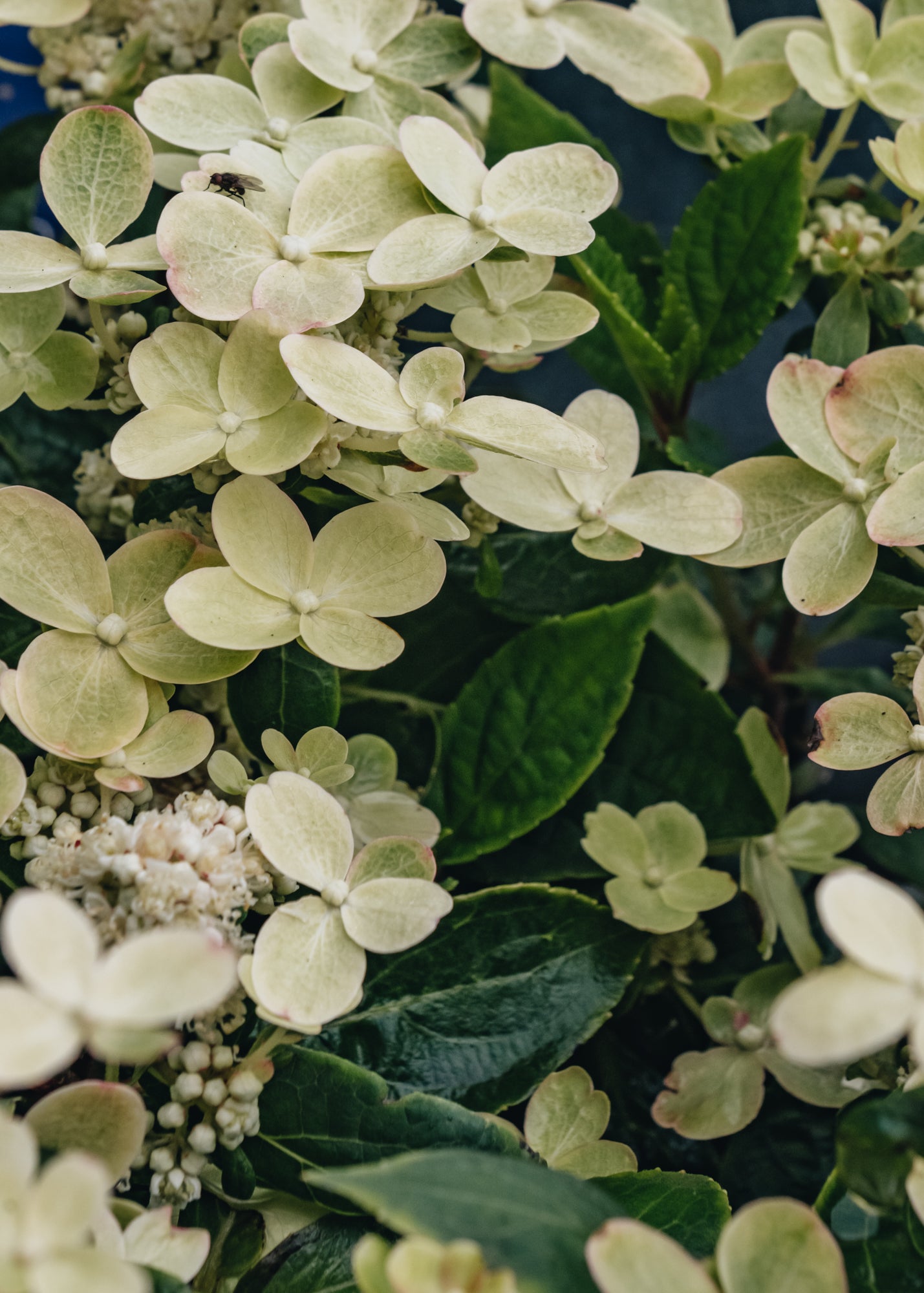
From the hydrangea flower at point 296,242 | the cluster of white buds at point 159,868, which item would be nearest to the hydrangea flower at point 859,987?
the cluster of white buds at point 159,868

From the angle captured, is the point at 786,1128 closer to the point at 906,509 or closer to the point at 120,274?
the point at 906,509

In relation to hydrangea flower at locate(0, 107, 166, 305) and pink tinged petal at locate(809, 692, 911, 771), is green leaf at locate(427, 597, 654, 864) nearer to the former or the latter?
pink tinged petal at locate(809, 692, 911, 771)

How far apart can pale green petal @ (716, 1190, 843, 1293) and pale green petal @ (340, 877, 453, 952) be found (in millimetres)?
152

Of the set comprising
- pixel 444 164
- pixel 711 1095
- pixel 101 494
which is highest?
pixel 444 164

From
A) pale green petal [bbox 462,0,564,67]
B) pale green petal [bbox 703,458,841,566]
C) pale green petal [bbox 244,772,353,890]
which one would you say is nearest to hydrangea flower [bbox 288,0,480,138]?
pale green petal [bbox 462,0,564,67]

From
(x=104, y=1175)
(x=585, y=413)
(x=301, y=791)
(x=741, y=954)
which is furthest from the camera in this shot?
(x=741, y=954)

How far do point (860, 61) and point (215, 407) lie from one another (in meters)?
0.44

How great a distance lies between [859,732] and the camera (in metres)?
0.52

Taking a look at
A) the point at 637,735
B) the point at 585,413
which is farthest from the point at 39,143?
the point at 637,735

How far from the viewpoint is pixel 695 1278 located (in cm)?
34

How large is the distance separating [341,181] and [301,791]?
11.4 inches

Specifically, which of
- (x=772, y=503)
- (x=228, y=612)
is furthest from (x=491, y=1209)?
(x=772, y=503)

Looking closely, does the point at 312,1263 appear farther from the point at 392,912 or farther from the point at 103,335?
the point at 103,335

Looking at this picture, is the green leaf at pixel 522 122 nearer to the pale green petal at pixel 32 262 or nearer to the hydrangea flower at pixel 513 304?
the hydrangea flower at pixel 513 304
